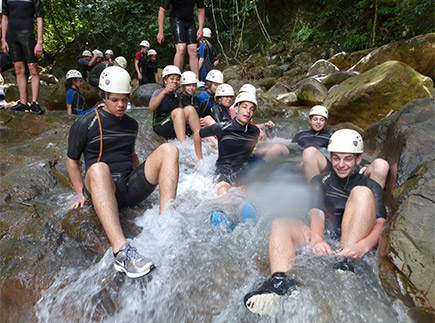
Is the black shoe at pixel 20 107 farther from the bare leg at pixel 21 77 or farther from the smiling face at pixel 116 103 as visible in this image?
the smiling face at pixel 116 103

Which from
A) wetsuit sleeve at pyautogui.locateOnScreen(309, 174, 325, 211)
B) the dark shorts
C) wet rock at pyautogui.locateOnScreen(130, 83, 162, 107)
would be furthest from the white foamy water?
wet rock at pyautogui.locateOnScreen(130, 83, 162, 107)

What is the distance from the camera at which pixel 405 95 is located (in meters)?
5.82

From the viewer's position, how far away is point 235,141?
4375 millimetres

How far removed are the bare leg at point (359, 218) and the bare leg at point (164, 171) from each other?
5.21 ft

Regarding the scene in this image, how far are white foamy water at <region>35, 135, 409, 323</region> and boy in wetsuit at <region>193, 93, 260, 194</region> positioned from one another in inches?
59.0

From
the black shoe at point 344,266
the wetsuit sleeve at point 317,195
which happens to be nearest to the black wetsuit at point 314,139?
the wetsuit sleeve at point 317,195

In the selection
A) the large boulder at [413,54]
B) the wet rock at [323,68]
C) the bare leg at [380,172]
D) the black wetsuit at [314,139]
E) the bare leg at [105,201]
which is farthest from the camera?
the wet rock at [323,68]

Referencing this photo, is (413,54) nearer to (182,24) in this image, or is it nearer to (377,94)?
(377,94)

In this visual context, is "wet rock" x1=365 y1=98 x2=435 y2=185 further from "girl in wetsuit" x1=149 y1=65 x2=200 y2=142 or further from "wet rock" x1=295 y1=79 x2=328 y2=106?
"wet rock" x1=295 y1=79 x2=328 y2=106

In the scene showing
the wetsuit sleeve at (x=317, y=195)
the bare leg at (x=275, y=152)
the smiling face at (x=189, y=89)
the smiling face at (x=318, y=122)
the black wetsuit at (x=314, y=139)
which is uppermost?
the smiling face at (x=189, y=89)

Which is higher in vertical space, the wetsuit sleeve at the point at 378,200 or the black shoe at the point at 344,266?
the wetsuit sleeve at the point at 378,200

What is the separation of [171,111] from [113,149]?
9.25ft

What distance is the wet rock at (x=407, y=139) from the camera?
11.3ft

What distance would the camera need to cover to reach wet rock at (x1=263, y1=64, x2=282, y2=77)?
1550cm
